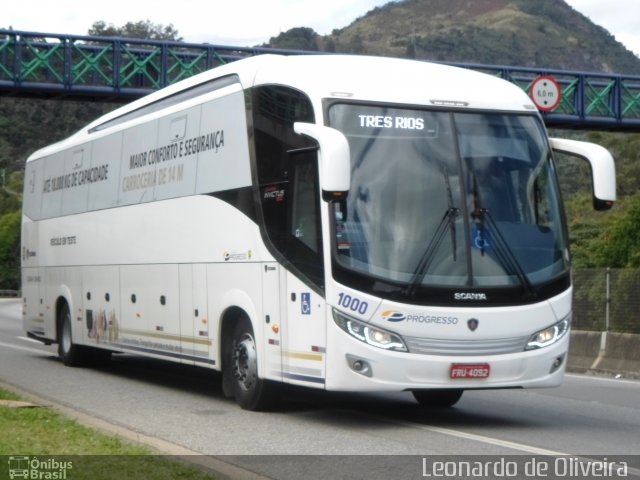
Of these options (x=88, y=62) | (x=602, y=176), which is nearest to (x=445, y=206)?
(x=602, y=176)

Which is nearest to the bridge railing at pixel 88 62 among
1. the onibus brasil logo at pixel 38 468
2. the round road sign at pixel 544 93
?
the round road sign at pixel 544 93

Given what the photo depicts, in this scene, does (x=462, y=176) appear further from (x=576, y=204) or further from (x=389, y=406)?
(x=576, y=204)

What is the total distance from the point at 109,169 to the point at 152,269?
2512mm

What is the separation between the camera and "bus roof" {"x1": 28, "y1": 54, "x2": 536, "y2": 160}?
11805mm

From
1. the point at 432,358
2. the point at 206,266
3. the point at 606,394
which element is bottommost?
the point at 606,394

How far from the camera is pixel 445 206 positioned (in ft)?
37.5

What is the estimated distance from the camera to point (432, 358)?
11.2 m

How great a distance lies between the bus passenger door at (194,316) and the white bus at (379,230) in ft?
0.23

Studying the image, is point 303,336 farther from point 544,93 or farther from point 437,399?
point 544,93

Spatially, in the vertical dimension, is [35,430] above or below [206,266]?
below

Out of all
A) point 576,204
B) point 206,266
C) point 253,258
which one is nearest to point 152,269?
point 206,266

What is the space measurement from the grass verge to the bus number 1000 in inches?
94.5

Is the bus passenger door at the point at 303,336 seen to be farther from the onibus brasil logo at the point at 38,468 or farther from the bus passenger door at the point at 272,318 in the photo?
the onibus brasil logo at the point at 38,468

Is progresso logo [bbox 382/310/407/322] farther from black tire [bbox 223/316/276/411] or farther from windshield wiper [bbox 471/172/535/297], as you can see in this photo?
black tire [bbox 223/316/276/411]
